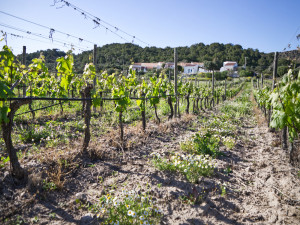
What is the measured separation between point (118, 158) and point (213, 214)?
220 cm

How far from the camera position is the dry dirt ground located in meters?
2.40

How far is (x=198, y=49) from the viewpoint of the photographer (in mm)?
72875

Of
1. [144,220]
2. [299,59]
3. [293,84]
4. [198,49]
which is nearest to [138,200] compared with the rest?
[144,220]

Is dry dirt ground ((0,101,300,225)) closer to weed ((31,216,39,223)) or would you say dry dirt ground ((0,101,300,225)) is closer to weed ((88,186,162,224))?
weed ((31,216,39,223))

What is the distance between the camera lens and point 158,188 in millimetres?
2990

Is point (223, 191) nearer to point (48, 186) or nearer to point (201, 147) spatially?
point (201, 147)

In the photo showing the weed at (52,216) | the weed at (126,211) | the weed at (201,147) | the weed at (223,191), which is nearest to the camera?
the weed at (126,211)

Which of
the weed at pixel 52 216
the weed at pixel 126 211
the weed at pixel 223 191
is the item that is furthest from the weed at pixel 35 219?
the weed at pixel 223 191

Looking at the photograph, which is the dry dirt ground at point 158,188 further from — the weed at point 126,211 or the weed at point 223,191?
the weed at point 126,211

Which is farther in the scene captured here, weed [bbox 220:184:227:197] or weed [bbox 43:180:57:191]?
weed [bbox 220:184:227:197]

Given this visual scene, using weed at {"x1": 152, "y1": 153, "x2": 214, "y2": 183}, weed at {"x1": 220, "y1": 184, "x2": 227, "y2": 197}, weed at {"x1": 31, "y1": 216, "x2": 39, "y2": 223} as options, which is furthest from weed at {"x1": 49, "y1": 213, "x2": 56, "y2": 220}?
weed at {"x1": 220, "y1": 184, "x2": 227, "y2": 197}

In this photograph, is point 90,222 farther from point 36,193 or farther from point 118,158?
point 118,158

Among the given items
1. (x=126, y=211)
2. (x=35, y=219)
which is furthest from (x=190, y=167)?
(x=35, y=219)

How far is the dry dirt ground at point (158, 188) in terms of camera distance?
2.40 meters
